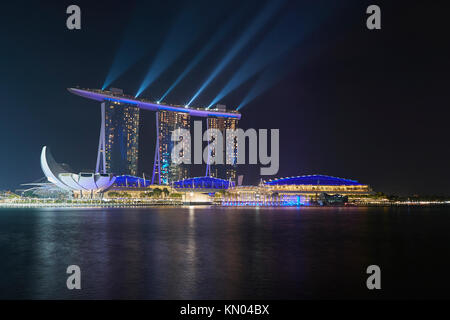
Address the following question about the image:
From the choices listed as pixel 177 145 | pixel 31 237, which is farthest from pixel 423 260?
pixel 177 145

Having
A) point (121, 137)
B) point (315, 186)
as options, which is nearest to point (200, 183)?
point (121, 137)

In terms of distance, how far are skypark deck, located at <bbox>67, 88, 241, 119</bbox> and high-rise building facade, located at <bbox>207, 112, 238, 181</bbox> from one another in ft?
10.7

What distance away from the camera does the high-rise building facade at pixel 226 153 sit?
534 ft

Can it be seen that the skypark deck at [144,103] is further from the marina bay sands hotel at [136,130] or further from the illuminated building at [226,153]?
the illuminated building at [226,153]

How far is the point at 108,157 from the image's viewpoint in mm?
129875

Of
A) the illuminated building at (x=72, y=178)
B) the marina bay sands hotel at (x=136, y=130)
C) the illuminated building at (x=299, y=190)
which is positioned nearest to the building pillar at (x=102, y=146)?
the marina bay sands hotel at (x=136, y=130)

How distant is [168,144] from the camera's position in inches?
5955

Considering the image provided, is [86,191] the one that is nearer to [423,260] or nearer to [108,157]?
[108,157]

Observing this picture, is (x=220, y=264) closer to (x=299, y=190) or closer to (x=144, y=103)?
(x=299, y=190)

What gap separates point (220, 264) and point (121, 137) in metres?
120

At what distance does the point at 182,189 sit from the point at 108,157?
1112 inches

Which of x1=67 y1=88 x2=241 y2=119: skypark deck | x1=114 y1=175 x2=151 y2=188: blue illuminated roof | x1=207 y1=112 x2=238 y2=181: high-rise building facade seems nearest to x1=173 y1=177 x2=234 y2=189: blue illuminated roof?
x1=114 y1=175 x2=151 y2=188: blue illuminated roof

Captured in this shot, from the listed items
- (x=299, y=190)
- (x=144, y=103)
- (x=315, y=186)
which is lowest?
(x=299, y=190)

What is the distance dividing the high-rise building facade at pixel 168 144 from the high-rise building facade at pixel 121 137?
1143cm
